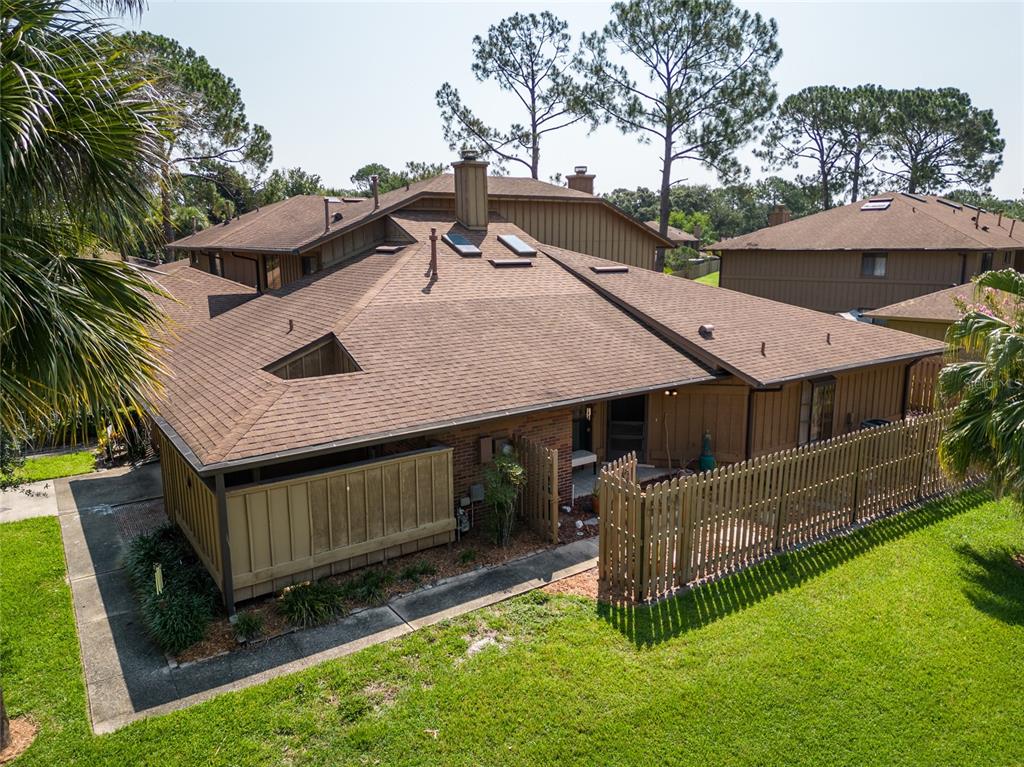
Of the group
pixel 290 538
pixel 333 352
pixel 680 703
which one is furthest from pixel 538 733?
pixel 333 352

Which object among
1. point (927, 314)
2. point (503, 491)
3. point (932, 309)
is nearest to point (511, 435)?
point (503, 491)

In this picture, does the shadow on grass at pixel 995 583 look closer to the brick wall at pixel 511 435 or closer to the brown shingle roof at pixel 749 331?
the brown shingle roof at pixel 749 331

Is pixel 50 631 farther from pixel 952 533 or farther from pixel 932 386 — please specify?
pixel 932 386

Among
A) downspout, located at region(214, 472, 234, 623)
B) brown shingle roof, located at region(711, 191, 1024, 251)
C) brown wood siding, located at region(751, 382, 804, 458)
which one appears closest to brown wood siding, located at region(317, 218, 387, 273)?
downspout, located at region(214, 472, 234, 623)

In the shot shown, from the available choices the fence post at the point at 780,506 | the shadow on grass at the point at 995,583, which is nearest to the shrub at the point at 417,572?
the fence post at the point at 780,506

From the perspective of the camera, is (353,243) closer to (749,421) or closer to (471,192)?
(471,192)

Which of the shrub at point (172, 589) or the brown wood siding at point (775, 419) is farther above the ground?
the brown wood siding at point (775, 419)
